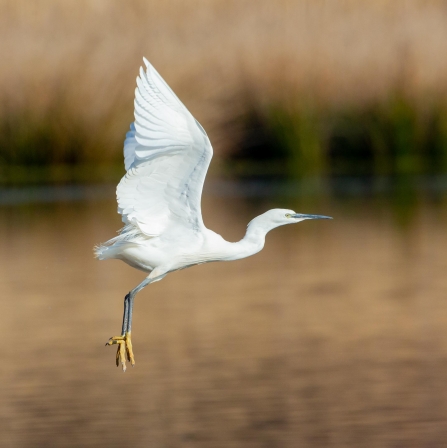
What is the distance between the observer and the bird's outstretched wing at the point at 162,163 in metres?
6.12

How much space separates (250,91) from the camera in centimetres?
1841

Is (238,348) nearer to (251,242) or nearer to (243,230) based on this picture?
(251,242)

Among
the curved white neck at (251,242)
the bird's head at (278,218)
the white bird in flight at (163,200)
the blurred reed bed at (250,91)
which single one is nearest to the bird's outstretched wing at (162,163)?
the white bird in flight at (163,200)

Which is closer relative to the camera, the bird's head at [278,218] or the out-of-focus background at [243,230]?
the out-of-focus background at [243,230]

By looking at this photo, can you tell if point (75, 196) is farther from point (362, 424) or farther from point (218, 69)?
point (362, 424)

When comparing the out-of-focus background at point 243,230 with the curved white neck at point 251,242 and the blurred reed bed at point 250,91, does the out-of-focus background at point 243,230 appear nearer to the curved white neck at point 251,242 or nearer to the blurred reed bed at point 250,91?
the blurred reed bed at point 250,91

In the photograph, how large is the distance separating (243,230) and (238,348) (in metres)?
4.80

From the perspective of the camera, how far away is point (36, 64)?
57.9 feet

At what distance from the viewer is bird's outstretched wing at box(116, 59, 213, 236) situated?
6.12m

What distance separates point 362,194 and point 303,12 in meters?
5.18

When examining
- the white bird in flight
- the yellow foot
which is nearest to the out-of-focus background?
the yellow foot

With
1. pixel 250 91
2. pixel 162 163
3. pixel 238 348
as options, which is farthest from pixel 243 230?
pixel 250 91

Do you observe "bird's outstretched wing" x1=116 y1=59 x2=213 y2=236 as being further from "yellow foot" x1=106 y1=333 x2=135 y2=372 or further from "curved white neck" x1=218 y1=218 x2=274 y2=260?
"yellow foot" x1=106 y1=333 x2=135 y2=372

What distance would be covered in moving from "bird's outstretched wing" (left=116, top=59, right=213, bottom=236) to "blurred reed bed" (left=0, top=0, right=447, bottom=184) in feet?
33.8
